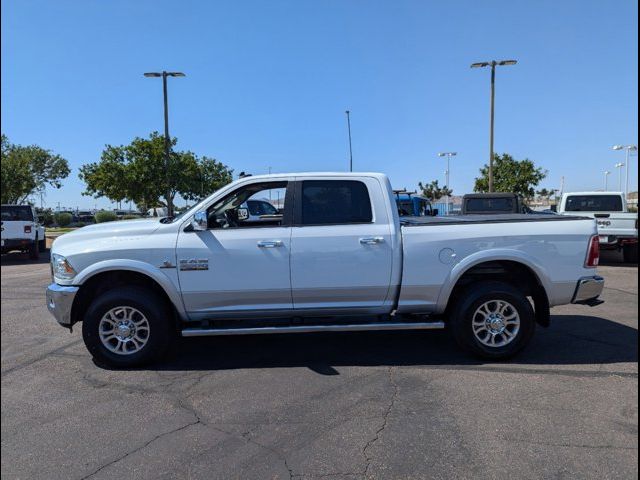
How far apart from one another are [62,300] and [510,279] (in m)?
4.78

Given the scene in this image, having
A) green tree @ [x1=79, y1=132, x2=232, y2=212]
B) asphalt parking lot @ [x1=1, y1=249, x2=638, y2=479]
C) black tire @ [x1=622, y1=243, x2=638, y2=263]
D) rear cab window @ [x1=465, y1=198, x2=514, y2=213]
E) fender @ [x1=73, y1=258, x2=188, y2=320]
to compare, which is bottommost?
asphalt parking lot @ [x1=1, y1=249, x2=638, y2=479]

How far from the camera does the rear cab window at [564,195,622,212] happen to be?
14.5 m

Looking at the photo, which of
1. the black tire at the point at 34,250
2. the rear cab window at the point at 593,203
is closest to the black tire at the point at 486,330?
the rear cab window at the point at 593,203

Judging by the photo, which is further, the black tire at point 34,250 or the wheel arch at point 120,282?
the black tire at point 34,250

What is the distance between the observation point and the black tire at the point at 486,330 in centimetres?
499

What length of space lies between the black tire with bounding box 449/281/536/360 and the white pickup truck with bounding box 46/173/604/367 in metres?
0.01

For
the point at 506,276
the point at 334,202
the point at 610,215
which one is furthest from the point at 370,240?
the point at 610,215

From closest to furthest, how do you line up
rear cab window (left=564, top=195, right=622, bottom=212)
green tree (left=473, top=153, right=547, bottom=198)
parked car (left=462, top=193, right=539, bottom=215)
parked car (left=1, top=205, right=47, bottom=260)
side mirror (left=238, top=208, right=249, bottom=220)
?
side mirror (left=238, top=208, right=249, bottom=220), parked car (left=462, top=193, right=539, bottom=215), rear cab window (left=564, top=195, right=622, bottom=212), parked car (left=1, top=205, right=47, bottom=260), green tree (left=473, top=153, right=547, bottom=198)

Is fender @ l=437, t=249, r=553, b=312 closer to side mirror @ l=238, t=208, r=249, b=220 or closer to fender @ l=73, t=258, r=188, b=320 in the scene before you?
side mirror @ l=238, t=208, r=249, b=220

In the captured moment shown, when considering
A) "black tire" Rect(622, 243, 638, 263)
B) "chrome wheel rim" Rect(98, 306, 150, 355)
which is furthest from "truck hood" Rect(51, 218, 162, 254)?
"black tire" Rect(622, 243, 638, 263)

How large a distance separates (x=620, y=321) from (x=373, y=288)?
4124mm

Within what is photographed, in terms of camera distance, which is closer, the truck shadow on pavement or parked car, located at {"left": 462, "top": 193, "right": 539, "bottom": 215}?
the truck shadow on pavement

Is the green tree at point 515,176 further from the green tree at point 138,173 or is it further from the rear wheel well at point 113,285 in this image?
the rear wheel well at point 113,285

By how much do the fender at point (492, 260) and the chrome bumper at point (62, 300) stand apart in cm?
380
